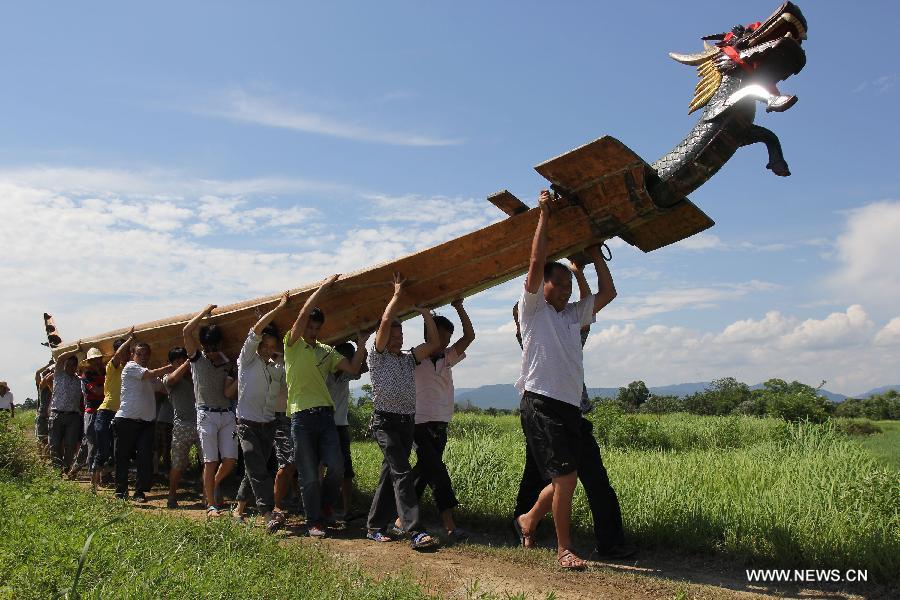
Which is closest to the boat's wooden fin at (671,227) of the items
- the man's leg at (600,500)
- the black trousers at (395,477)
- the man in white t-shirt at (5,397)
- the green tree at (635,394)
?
the man's leg at (600,500)

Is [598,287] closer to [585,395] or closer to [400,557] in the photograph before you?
[585,395]

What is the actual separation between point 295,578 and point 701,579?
2.73 metres

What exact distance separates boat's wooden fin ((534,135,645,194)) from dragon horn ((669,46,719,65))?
3.16ft

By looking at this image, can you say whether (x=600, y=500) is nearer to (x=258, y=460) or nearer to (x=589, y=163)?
(x=589, y=163)

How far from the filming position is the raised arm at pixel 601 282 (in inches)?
208

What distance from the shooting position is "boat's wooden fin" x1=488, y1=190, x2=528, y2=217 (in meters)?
5.57

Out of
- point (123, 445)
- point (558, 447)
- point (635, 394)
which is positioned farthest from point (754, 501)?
point (635, 394)

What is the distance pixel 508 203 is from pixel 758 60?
6.75ft

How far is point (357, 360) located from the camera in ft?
22.5

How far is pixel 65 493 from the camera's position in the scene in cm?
666

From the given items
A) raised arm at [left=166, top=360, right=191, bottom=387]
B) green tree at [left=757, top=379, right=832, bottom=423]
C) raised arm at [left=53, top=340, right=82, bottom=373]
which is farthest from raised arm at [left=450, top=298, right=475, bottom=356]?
green tree at [left=757, top=379, right=832, bottom=423]

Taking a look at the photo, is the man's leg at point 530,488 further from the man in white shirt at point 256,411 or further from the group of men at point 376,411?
the man in white shirt at point 256,411

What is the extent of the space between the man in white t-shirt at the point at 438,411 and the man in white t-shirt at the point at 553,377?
130 centimetres

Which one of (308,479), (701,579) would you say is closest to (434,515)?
(308,479)
